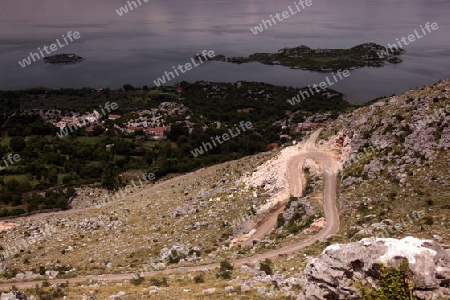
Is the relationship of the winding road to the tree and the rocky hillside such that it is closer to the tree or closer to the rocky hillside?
the rocky hillside

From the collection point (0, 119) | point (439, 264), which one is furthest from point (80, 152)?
point (439, 264)

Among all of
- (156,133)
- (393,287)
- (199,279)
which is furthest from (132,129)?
(393,287)

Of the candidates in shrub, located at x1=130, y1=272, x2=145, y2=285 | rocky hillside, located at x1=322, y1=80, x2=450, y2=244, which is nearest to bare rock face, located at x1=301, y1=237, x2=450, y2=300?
rocky hillside, located at x1=322, y1=80, x2=450, y2=244

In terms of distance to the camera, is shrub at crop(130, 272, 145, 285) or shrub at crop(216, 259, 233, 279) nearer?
shrub at crop(216, 259, 233, 279)

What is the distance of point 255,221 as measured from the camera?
32344 mm

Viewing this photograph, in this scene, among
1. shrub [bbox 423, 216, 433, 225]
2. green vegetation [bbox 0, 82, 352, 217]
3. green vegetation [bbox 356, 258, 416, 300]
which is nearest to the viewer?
green vegetation [bbox 356, 258, 416, 300]

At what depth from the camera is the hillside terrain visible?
2064cm

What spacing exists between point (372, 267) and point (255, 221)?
65.6 feet

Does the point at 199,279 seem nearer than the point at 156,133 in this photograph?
Yes

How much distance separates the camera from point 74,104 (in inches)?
5910

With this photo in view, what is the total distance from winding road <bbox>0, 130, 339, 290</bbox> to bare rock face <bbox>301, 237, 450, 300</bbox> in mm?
9879

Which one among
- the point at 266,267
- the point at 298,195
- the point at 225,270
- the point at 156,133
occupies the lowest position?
the point at 298,195

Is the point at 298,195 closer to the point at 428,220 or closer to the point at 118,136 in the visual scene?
the point at 428,220

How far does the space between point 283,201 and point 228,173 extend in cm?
1326
